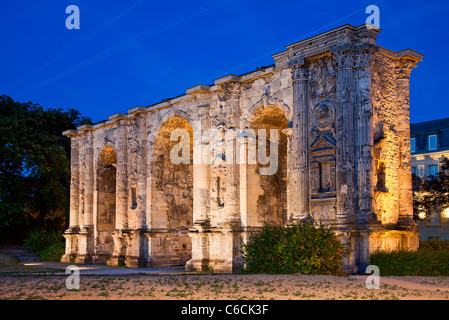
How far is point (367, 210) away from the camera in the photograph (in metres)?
13.6

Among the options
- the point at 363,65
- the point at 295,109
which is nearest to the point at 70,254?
the point at 295,109

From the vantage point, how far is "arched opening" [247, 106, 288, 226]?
17.2 meters

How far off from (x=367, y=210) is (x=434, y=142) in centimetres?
2371

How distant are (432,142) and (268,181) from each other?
21263mm

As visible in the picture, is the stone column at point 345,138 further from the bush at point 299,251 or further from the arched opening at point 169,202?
the arched opening at point 169,202

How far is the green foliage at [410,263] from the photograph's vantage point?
512 inches

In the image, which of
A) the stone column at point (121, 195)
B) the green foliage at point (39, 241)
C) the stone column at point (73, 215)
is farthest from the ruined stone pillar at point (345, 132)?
the green foliage at point (39, 241)

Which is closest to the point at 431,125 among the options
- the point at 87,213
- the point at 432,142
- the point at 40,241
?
the point at 432,142

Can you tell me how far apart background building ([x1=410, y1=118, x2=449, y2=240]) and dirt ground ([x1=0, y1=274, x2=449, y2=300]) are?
24696 mm

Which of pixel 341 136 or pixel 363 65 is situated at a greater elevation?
pixel 363 65

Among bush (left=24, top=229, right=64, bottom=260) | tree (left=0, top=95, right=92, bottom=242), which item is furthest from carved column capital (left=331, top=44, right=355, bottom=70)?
bush (left=24, top=229, right=64, bottom=260)

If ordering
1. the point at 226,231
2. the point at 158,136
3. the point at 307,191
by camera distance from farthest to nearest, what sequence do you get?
the point at 158,136
the point at 226,231
the point at 307,191

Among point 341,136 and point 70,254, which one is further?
point 70,254

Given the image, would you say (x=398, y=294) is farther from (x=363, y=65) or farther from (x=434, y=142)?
(x=434, y=142)
